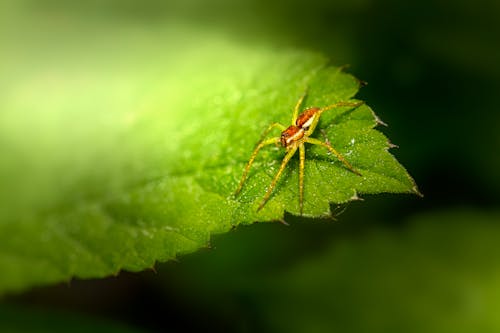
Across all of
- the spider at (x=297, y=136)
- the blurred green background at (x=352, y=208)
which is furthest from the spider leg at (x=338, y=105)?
the blurred green background at (x=352, y=208)

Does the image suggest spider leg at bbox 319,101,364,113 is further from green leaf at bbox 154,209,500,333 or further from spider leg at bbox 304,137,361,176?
green leaf at bbox 154,209,500,333

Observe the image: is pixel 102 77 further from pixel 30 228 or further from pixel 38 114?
pixel 30 228

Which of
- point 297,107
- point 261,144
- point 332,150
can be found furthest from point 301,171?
point 297,107

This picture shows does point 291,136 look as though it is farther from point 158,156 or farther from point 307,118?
point 158,156

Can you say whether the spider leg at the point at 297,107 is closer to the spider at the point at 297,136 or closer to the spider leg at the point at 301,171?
the spider at the point at 297,136

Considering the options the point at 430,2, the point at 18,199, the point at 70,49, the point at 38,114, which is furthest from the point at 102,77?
the point at 430,2
